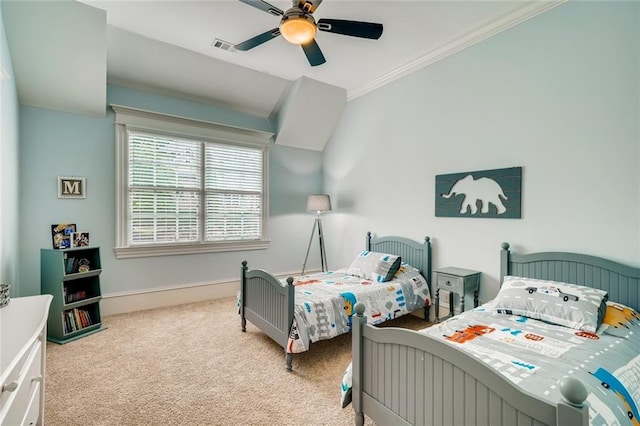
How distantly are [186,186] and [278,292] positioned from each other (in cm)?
246

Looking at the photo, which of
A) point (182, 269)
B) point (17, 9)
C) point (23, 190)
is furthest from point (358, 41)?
point (23, 190)

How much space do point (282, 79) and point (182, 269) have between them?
3.12m

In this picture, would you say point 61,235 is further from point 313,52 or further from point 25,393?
point 313,52

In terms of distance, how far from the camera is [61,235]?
341 centimetres

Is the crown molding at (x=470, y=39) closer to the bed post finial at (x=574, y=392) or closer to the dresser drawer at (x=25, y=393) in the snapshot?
the bed post finial at (x=574, y=392)

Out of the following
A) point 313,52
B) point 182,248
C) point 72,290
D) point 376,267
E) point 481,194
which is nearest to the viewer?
point 313,52

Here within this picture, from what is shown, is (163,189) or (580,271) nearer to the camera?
(580,271)

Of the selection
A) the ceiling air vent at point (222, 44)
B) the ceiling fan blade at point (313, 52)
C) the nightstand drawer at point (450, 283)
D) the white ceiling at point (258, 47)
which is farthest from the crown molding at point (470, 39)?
the nightstand drawer at point (450, 283)

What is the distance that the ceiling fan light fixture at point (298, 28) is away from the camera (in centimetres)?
214

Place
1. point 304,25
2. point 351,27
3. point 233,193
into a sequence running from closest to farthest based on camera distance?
point 304,25 → point 351,27 → point 233,193

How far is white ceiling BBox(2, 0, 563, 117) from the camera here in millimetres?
2828

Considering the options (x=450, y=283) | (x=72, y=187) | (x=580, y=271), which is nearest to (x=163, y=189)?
(x=72, y=187)

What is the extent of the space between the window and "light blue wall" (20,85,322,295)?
0.14 m

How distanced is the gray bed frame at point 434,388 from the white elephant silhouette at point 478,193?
3.68 ft
